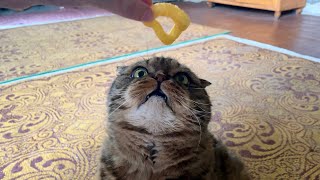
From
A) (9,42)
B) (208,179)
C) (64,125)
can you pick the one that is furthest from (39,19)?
(208,179)

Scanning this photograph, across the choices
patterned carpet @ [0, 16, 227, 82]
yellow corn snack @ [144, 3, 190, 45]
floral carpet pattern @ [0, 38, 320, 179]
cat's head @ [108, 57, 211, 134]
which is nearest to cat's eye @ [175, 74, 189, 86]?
cat's head @ [108, 57, 211, 134]

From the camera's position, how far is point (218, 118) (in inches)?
54.1

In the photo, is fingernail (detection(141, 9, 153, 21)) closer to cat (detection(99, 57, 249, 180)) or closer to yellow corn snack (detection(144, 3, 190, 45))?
yellow corn snack (detection(144, 3, 190, 45))

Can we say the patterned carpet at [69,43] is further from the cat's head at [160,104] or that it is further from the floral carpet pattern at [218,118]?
the cat's head at [160,104]

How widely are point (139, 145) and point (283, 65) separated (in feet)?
4.95

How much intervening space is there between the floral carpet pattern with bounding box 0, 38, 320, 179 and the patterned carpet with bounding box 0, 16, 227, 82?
0.24 meters

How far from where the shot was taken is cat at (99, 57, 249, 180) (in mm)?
708

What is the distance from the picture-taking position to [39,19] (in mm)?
3326

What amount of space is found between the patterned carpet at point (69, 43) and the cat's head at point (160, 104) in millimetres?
1335

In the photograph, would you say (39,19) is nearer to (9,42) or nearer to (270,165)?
(9,42)

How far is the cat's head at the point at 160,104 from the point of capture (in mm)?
704

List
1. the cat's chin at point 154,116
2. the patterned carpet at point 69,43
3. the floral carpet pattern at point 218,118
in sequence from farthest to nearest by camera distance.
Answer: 1. the patterned carpet at point 69,43
2. the floral carpet pattern at point 218,118
3. the cat's chin at point 154,116

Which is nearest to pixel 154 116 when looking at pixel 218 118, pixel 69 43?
pixel 218 118

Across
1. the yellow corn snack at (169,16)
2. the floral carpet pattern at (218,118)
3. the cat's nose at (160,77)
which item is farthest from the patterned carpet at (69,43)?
the cat's nose at (160,77)
